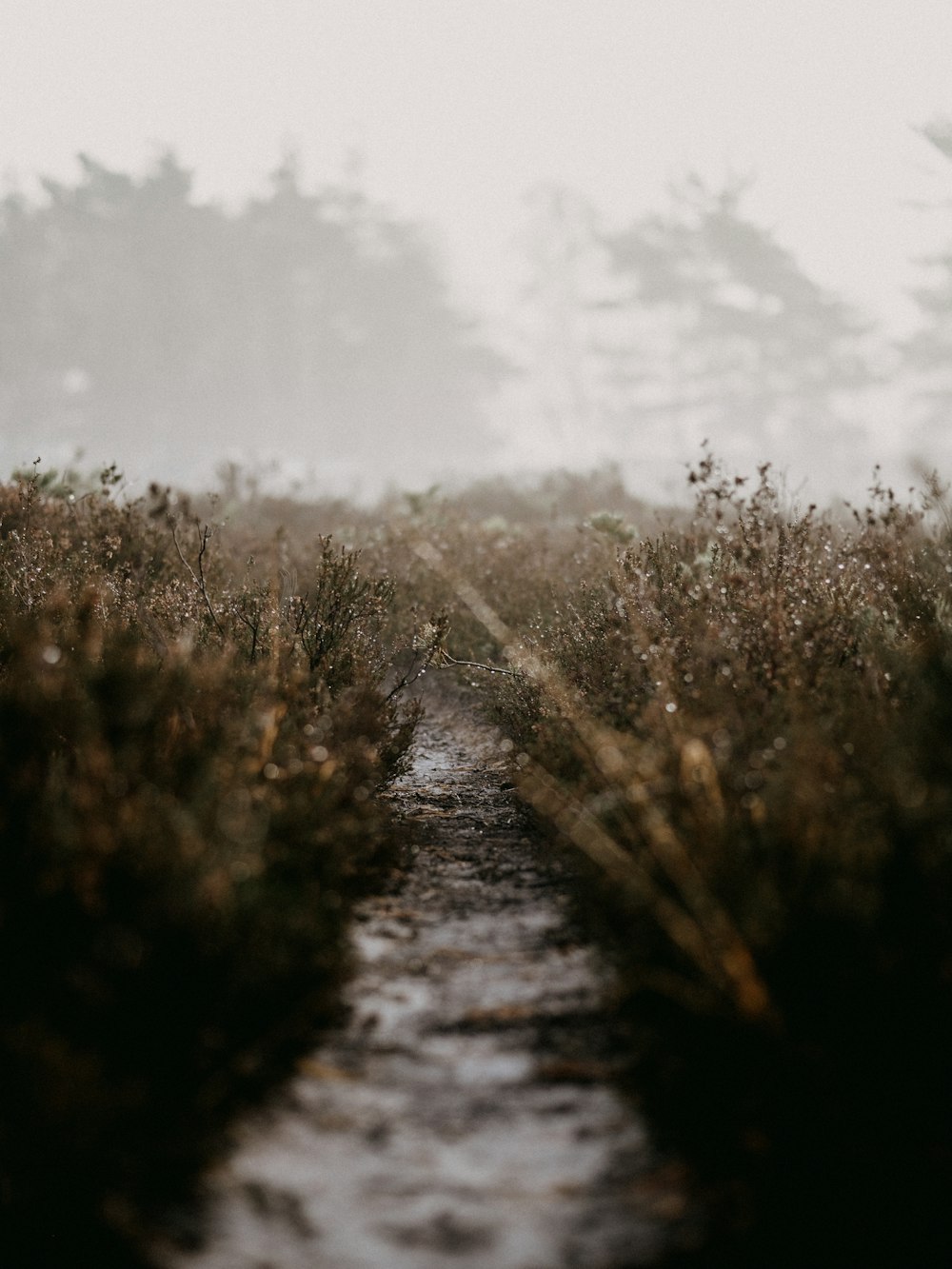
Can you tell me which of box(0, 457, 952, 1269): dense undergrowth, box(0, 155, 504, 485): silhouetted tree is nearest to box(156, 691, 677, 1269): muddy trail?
box(0, 457, 952, 1269): dense undergrowth

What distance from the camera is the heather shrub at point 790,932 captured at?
5.45 feet

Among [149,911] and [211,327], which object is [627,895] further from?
[211,327]

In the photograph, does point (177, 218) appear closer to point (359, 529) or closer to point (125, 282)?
point (125, 282)

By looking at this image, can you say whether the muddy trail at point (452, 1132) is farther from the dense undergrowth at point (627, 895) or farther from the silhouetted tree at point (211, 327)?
the silhouetted tree at point (211, 327)

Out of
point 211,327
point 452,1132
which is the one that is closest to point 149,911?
point 452,1132

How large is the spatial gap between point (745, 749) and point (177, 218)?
168 ft

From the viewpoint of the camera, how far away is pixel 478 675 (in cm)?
694

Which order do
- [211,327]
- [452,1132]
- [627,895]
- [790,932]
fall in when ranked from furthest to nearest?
[211,327] → [627,895] → [790,932] → [452,1132]

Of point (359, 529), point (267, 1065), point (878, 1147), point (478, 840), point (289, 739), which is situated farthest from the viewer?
point (359, 529)

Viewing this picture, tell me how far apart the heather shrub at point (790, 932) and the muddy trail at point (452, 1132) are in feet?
Answer: 0.51

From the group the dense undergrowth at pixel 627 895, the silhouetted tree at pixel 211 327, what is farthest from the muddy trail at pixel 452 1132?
the silhouetted tree at pixel 211 327

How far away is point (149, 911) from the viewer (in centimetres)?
208

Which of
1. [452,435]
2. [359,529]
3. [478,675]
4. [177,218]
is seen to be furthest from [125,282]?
[478,675]

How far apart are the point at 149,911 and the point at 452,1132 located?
905mm
